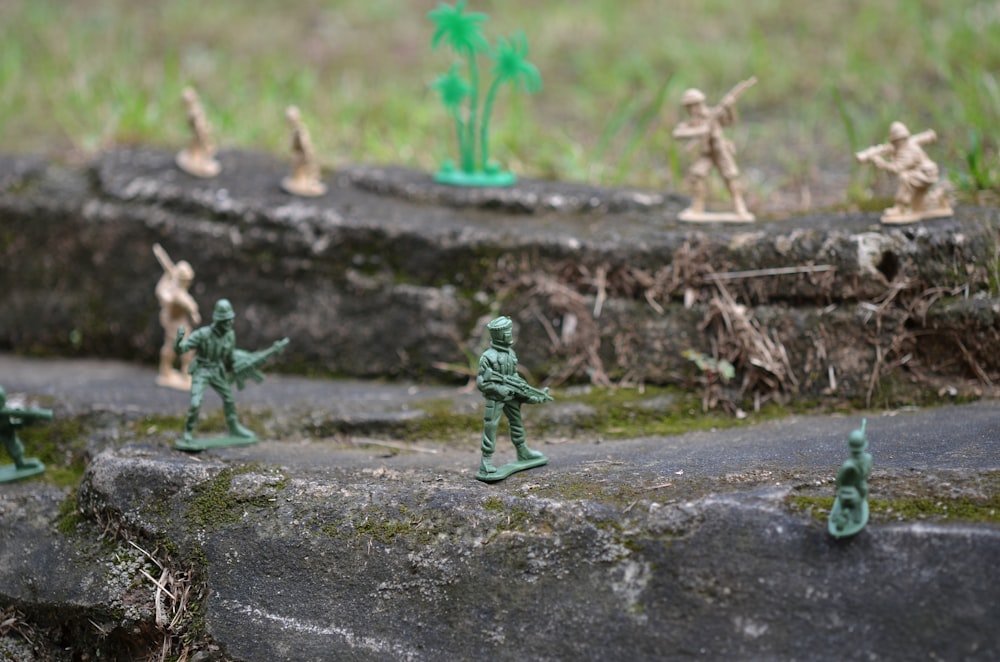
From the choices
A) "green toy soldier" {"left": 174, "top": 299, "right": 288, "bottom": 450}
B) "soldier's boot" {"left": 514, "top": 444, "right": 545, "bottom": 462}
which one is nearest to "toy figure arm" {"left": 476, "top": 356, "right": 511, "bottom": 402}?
"soldier's boot" {"left": 514, "top": 444, "right": 545, "bottom": 462}

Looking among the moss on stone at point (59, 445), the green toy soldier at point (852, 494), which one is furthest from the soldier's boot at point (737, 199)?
the moss on stone at point (59, 445)

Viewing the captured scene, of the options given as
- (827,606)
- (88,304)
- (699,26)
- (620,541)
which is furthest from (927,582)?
(699,26)

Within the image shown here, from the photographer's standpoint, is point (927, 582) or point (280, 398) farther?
point (280, 398)

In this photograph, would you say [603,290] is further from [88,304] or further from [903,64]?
[903,64]

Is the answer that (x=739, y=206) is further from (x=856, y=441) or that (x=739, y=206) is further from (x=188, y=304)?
(x=188, y=304)

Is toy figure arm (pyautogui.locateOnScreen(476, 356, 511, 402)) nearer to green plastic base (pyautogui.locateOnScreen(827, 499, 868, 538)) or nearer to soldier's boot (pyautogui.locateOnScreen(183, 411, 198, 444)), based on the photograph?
green plastic base (pyautogui.locateOnScreen(827, 499, 868, 538))

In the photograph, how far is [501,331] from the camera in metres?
3.38

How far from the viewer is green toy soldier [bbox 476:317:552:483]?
335 cm

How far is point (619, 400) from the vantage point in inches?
168

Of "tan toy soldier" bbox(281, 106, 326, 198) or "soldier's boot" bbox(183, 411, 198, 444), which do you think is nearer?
"soldier's boot" bbox(183, 411, 198, 444)

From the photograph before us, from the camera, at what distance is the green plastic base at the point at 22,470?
403 cm

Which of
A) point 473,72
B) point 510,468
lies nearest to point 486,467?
point 510,468

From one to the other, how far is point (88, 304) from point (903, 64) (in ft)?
19.7

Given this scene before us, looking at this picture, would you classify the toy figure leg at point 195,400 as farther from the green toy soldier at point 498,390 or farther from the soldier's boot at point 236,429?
the green toy soldier at point 498,390
